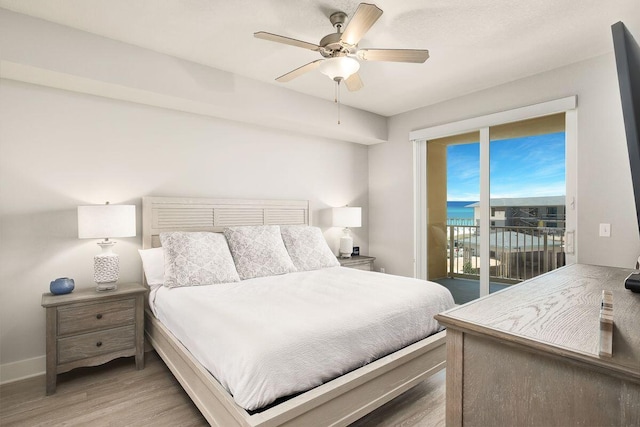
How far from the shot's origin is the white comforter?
1.44m

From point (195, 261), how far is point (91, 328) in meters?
0.86

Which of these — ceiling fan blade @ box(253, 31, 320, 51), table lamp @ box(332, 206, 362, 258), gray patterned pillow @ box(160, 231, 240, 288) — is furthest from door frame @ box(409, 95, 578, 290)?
gray patterned pillow @ box(160, 231, 240, 288)

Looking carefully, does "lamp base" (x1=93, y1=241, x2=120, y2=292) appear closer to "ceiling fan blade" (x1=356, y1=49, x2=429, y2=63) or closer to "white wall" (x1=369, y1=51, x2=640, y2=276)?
"ceiling fan blade" (x1=356, y1=49, x2=429, y2=63)

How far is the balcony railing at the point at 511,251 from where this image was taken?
3.23 metres

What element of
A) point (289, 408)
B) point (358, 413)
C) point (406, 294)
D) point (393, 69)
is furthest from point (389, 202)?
point (289, 408)

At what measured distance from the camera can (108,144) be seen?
285cm

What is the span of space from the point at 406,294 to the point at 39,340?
2.91 meters

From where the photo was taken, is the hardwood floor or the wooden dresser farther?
the hardwood floor

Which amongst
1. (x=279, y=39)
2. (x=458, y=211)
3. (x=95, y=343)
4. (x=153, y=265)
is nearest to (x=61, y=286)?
(x=95, y=343)

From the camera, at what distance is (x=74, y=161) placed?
2.69m

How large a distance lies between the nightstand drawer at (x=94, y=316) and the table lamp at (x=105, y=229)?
0.18 metres

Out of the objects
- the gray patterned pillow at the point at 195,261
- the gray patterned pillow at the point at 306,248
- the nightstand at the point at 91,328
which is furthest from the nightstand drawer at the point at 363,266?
the nightstand at the point at 91,328

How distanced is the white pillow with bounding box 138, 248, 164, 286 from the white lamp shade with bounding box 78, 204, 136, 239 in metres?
0.37

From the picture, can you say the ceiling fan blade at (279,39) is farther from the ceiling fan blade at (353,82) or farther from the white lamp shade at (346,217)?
the white lamp shade at (346,217)
